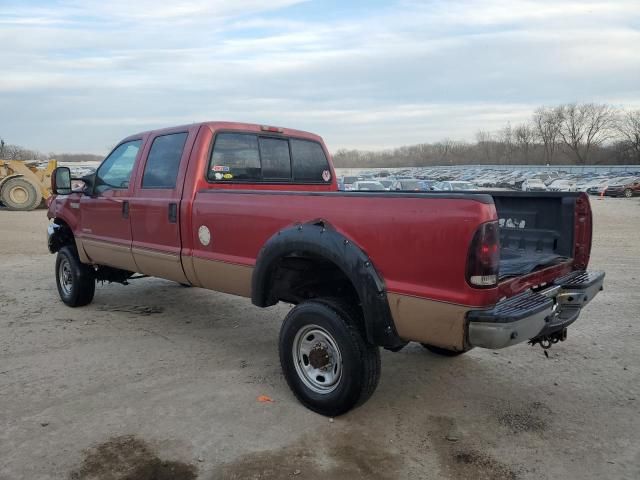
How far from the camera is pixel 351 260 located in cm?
343

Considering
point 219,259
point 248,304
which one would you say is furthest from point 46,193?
point 219,259

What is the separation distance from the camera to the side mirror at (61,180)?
19.6ft

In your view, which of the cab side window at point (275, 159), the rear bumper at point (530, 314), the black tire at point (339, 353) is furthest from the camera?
the cab side window at point (275, 159)

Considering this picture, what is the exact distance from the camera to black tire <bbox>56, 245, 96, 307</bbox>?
657 cm

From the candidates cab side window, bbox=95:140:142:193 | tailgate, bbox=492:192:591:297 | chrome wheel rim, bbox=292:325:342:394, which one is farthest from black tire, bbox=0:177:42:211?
tailgate, bbox=492:192:591:297

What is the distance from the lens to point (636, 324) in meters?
5.84

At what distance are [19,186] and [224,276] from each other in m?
22.5

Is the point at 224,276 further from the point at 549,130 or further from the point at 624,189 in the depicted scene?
the point at 549,130

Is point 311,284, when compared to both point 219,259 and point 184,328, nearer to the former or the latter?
point 219,259

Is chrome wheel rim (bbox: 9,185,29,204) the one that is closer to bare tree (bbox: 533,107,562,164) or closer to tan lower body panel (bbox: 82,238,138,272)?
tan lower body panel (bbox: 82,238,138,272)

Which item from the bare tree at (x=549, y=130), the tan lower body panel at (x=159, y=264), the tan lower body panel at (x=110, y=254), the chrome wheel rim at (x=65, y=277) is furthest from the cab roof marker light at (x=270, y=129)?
the bare tree at (x=549, y=130)

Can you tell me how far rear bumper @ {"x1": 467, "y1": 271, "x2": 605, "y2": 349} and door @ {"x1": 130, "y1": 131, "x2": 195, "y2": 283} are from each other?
9.36ft

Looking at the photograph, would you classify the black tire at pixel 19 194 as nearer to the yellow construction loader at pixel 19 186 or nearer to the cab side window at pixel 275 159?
the yellow construction loader at pixel 19 186

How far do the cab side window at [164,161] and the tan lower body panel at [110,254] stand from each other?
0.77 m
